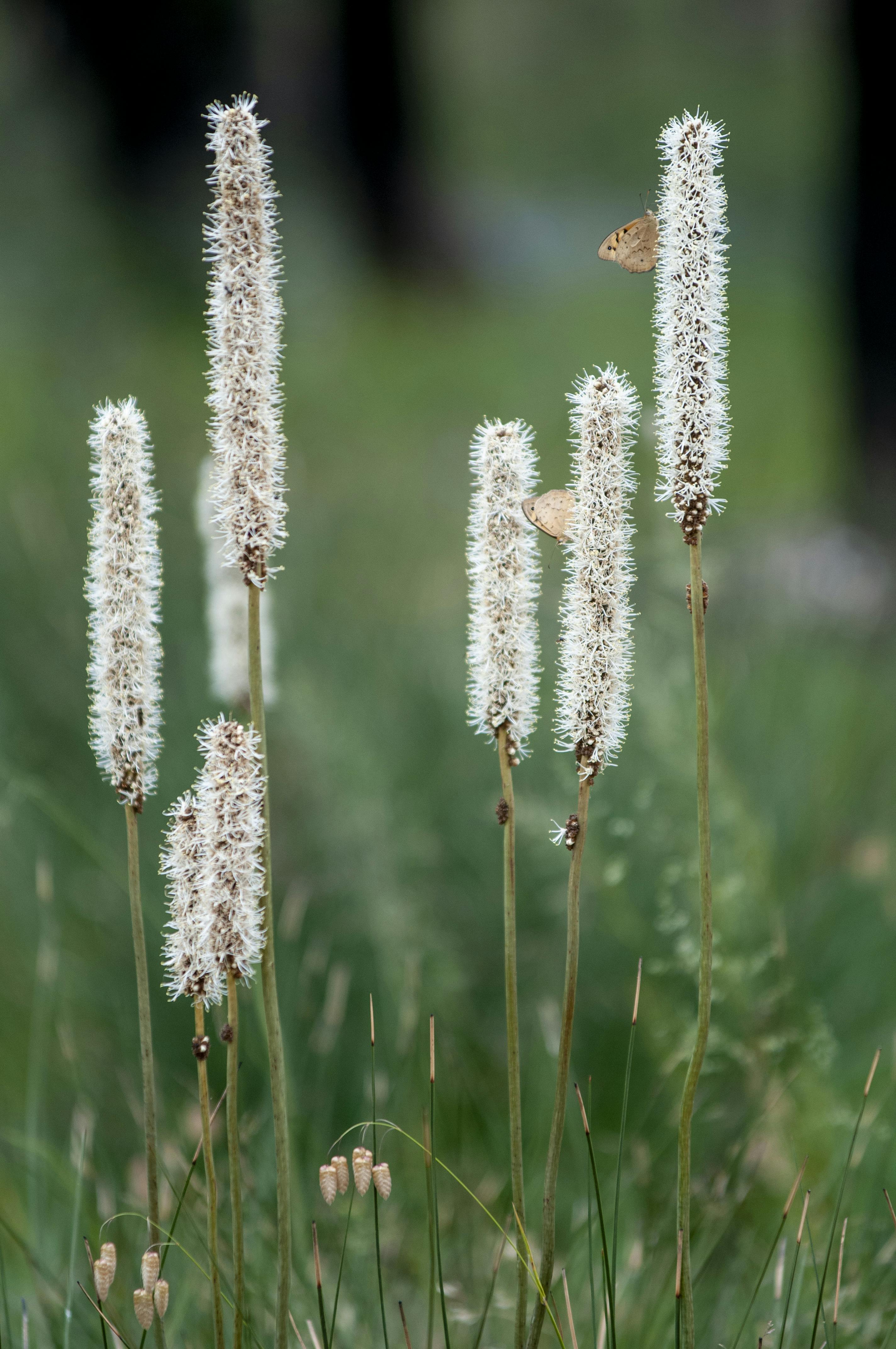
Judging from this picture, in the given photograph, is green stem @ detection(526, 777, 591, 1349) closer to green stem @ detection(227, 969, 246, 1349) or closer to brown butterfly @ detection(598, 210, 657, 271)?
green stem @ detection(227, 969, 246, 1349)

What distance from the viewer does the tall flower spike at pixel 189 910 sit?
1.20 metres

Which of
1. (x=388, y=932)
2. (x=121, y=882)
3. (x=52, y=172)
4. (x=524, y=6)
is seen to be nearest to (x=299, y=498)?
(x=388, y=932)

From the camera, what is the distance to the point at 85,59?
1312cm

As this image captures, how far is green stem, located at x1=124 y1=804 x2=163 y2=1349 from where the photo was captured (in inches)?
49.7

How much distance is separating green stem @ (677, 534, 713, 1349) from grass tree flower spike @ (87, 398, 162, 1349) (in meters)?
0.54

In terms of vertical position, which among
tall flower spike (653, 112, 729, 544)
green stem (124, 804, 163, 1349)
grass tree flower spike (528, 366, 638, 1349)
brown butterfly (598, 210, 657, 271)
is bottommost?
green stem (124, 804, 163, 1349)

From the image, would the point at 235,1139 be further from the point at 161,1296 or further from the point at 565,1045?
the point at 565,1045

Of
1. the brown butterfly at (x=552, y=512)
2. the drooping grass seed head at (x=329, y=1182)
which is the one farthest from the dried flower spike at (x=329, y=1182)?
the brown butterfly at (x=552, y=512)

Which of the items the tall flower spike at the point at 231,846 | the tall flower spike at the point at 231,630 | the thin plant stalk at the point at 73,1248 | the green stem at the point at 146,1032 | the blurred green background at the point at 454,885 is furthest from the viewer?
the tall flower spike at the point at 231,630

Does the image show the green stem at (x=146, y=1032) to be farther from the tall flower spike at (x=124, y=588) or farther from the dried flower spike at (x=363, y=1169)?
the dried flower spike at (x=363, y=1169)

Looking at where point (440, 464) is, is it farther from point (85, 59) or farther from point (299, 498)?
point (85, 59)

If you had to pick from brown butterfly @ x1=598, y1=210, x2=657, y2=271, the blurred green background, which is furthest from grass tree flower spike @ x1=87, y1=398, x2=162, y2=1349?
brown butterfly @ x1=598, y1=210, x2=657, y2=271

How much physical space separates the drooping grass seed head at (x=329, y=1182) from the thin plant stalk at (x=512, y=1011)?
19cm

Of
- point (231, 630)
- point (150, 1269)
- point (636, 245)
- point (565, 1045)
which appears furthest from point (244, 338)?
point (231, 630)
